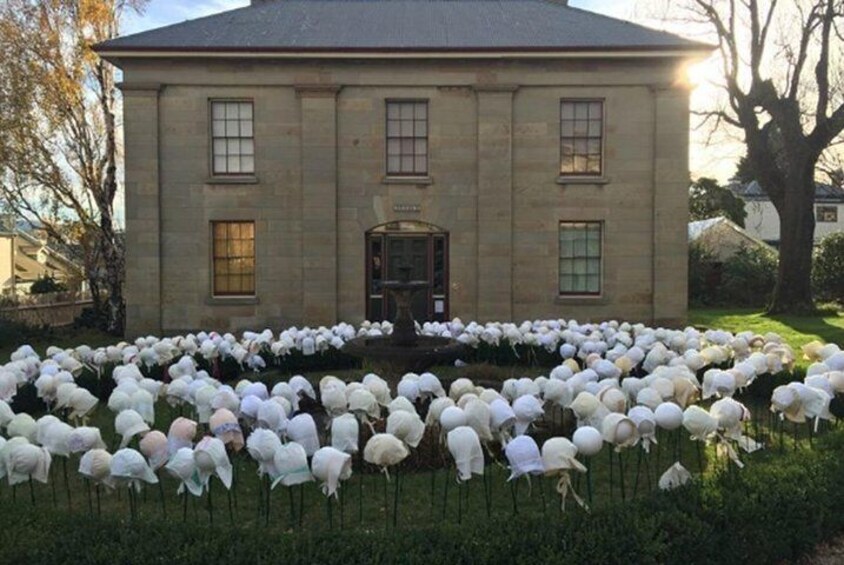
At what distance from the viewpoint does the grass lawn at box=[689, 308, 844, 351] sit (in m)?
18.9

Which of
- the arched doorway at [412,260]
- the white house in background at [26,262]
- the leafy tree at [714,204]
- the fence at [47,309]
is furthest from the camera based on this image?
the leafy tree at [714,204]

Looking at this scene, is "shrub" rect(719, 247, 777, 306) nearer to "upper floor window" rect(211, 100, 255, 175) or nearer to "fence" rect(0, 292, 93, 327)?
"upper floor window" rect(211, 100, 255, 175)

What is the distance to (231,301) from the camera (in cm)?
1944

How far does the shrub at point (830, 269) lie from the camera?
95.7 feet

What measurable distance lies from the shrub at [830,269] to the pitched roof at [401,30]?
14.9 meters

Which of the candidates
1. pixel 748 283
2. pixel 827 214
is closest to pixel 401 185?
pixel 748 283

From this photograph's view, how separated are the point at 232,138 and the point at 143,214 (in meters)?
3.20

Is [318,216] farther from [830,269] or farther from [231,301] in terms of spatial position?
[830,269]

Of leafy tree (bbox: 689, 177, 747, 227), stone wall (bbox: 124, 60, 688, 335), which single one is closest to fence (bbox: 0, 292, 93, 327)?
stone wall (bbox: 124, 60, 688, 335)

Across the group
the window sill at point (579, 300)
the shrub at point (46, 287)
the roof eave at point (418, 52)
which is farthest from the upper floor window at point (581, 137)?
the shrub at point (46, 287)

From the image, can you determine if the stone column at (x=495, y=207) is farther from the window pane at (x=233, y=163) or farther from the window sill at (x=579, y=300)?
the window pane at (x=233, y=163)

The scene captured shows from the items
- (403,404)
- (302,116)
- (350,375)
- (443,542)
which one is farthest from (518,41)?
(443,542)

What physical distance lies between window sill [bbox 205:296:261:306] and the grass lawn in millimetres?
13687

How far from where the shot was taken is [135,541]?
192 inches
